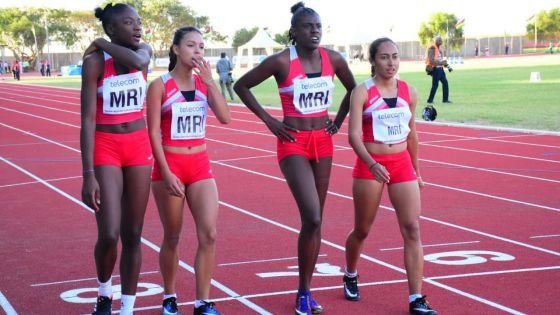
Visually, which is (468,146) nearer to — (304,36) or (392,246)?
(392,246)

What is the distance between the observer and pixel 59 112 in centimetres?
2684

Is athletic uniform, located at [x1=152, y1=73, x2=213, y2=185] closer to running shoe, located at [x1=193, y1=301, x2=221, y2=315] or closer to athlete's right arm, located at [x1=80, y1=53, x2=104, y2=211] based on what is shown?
athlete's right arm, located at [x1=80, y1=53, x2=104, y2=211]

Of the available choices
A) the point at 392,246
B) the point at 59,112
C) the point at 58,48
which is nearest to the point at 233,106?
the point at 59,112

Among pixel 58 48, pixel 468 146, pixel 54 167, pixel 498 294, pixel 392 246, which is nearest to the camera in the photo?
pixel 498 294

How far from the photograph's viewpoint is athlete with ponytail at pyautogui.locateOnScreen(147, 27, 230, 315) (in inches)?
207

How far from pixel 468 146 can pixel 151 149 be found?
9.97m

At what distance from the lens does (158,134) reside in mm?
5238

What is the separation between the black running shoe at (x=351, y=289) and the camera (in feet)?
18.7

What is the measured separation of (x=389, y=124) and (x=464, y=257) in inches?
68.9

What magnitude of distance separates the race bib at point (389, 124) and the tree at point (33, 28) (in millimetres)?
97412

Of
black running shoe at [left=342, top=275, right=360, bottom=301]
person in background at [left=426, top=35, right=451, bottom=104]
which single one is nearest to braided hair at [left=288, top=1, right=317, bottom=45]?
black running shoe at [left=342, top=275, right=360, bottom=301]

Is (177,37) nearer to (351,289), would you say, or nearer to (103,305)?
(103,305)

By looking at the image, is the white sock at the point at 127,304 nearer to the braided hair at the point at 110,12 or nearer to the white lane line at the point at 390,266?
the braided hair at the point at 110,12

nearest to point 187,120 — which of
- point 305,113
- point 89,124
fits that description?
point 89,124
